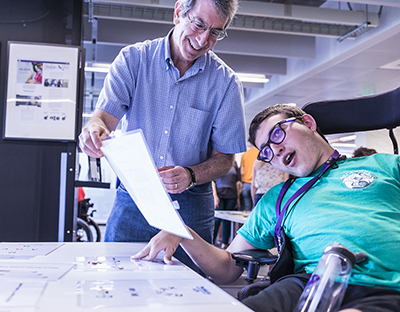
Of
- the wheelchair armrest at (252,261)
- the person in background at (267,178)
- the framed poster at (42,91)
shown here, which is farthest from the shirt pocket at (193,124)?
the person in background at (267,178)

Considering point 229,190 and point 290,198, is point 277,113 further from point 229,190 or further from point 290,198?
point 229,190

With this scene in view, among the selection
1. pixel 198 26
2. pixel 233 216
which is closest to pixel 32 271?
pixel 198 26

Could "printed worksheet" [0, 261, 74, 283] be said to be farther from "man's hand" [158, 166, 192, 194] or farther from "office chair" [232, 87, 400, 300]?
"office chair" [232, 87, 400, 300]

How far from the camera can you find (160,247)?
120 centimetres

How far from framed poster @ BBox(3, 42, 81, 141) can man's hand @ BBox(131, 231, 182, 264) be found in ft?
4.85

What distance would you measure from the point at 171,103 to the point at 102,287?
89 centimetres

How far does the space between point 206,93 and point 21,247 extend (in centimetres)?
87

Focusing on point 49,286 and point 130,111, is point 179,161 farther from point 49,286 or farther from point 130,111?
point 49,286

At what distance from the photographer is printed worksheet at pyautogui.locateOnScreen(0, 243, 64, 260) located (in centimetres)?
114

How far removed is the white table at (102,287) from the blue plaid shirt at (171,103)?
529mm

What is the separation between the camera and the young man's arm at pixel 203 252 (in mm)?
1197

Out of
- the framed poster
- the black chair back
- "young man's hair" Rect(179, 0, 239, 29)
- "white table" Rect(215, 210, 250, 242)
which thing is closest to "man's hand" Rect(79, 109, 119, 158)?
"young man's hair" Rect(179, 0, 239, 29)

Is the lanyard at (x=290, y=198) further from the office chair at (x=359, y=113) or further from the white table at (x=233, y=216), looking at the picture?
the white table at (x=233, y=216)

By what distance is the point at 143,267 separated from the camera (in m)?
1.06
